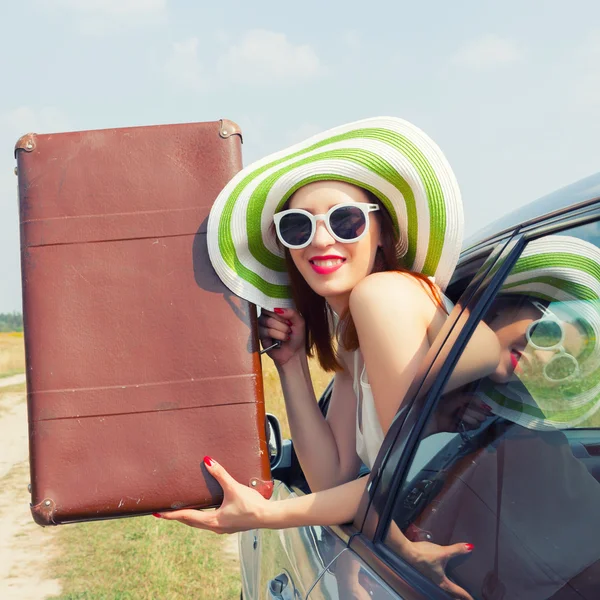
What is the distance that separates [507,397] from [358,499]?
48cm

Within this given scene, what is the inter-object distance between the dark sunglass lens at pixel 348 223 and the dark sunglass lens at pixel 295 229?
6 centimetres

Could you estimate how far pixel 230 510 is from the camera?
189cm

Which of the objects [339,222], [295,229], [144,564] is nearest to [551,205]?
[339,222]

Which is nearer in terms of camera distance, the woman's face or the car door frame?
the car door frame

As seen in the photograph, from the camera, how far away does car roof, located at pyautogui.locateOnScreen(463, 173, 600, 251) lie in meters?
1.37

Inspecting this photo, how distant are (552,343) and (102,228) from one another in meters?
1.10

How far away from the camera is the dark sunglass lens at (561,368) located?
4.40ft

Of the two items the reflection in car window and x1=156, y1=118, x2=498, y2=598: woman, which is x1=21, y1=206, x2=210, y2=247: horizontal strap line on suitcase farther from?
the reflection in car window

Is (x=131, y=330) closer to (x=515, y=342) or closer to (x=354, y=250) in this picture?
(x=354, y=250)

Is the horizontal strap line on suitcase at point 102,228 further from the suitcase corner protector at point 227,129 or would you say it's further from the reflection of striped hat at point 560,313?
the reflection of striped hat at point 560,313

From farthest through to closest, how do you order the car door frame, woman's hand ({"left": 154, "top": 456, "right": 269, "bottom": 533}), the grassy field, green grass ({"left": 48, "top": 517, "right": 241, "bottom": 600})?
1. the grassy field
2. green grass ({"left": 48, "top": 517, "right": 241, "bottom": 600})
3. woman's hand ({"left": 154, "top": 456, "right": 269, "bottom": 533})
4. the car door frame

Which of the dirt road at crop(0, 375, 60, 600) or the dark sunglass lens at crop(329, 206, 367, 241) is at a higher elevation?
the dark sunglass lens at crop(329, 206, 367, 241)

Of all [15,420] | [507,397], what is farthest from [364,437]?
[15,420]

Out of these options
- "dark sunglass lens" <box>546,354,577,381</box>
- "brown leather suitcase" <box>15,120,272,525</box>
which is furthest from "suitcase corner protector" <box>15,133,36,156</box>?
"dark sunglass lens" <box>546,354,577,381</box>
